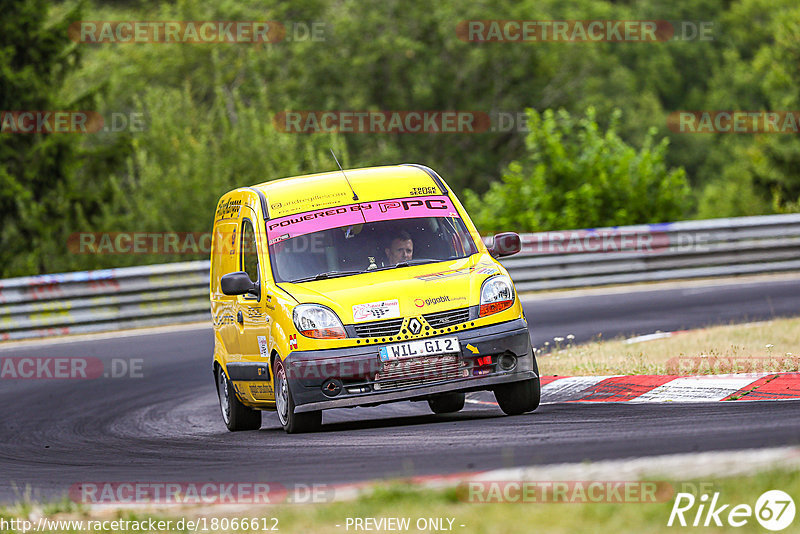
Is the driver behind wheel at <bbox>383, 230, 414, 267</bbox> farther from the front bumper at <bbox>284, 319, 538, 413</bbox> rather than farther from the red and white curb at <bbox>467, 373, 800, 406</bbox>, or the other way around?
the red and white curb at <bbox>467, 373, 800, 406</bbox>

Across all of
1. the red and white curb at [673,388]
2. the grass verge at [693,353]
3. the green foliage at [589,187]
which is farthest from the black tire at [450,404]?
the green foliage at [589,187]

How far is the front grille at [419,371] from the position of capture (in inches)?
344

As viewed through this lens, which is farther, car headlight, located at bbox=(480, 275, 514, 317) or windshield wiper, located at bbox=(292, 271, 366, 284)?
windshield wiper, located at bbox=(292, 271, 366, 284)

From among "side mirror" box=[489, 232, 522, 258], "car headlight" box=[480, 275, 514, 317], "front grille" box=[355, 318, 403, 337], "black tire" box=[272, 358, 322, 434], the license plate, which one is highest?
"side mirror" box=[489, 232, 522, 258]

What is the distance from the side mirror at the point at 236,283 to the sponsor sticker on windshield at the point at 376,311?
1188mm

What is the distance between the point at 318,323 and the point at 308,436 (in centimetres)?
81

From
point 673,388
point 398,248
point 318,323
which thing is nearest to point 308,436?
point 318,323

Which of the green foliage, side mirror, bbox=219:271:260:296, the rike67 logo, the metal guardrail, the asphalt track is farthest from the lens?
the green foliage

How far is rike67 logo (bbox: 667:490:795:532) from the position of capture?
186 inches

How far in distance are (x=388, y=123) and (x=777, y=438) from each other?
147 ft

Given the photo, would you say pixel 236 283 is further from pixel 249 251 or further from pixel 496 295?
pixel 496 295

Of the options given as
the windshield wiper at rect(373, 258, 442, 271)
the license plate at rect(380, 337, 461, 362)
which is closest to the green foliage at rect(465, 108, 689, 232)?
the windshield wiper at rect(373, 258, 442, 271)

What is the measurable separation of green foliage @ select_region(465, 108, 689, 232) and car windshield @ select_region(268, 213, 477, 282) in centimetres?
1597

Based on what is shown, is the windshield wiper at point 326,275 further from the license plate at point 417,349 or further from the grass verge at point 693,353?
the grass verge at point 693,353
